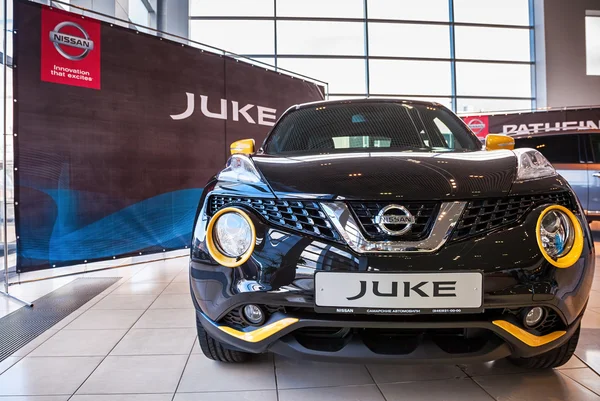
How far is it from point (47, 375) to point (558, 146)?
18.6 feet

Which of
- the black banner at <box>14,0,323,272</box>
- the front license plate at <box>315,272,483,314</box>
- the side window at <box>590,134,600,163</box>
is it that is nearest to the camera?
the front license plate at <box>315,272,483,314</box>

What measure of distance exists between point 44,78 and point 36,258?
128 centimetres

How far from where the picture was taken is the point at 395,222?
125 cm

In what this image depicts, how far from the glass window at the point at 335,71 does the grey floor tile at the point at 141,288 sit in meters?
7.38

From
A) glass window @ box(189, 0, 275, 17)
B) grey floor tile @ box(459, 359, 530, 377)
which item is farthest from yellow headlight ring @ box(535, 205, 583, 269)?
glass window @ box(189, 0, 275, 17)

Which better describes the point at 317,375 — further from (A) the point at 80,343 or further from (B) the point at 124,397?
(A) the point at 80,343

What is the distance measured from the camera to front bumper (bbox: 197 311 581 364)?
4.08ft

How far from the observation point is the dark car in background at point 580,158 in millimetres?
5273

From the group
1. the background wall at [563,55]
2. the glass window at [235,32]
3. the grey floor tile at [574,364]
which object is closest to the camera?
the grey floor tile at [574,364]

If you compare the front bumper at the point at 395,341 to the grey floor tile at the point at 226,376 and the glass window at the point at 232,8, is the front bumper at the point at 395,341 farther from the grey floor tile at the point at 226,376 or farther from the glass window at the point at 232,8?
the glass window at the point at 232,8

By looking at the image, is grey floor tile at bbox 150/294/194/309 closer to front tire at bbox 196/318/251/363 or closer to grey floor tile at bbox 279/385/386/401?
front tire at bbox 196/318/251/363

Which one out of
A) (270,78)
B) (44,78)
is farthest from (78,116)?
(270,78)

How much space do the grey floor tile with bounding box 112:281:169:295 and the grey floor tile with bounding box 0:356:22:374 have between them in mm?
1244

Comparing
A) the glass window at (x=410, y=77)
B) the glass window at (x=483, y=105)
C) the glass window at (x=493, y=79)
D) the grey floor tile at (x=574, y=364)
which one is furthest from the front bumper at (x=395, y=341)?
the glass window at (x=493, y=79)
